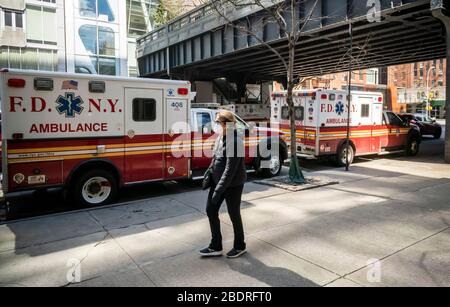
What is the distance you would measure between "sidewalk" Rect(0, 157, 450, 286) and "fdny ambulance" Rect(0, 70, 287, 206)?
73 cm

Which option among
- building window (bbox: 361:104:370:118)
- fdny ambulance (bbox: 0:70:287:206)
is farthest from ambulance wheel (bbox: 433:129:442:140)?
fdny ambulance (bbox: 0:70:287:206)

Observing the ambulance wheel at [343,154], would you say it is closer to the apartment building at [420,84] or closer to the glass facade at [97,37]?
the glass facade at [97,37]

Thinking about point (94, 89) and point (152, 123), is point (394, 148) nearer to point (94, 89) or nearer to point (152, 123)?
point (152, 123)

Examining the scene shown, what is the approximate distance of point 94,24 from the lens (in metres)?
30.1

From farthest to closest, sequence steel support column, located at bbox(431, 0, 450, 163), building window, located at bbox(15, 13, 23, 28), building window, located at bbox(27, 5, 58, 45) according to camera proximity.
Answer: building window, located at bbox(27, 5, 58, 45) → building window, located at bbox(15, 13, 23, 28) → steel support column, located at bbox(431, 0, 450, 163)

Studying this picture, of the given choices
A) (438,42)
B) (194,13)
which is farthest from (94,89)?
(438,42)

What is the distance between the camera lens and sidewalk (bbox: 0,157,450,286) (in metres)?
4.35

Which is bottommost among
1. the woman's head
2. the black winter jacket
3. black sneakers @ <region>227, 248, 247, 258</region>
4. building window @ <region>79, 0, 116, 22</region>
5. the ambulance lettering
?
black sneakers @ <region>227, 248, 247, 258</region>

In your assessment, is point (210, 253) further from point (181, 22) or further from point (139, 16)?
point (139, 16)

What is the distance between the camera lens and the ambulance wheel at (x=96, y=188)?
7.61 m

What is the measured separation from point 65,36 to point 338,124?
79.5ft

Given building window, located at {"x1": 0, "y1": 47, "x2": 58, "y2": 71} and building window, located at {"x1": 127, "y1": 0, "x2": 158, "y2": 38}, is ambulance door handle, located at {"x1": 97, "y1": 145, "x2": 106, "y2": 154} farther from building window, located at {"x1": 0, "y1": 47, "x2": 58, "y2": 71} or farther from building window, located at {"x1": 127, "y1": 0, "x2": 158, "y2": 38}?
building window, located at {"x1": 127, "y1": 0, "x2": 158, "y2": 38}

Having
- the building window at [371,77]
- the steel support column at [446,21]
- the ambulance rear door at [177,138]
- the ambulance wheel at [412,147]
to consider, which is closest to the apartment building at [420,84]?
the building window at [371,77]

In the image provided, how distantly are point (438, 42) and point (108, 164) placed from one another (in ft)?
67.8
